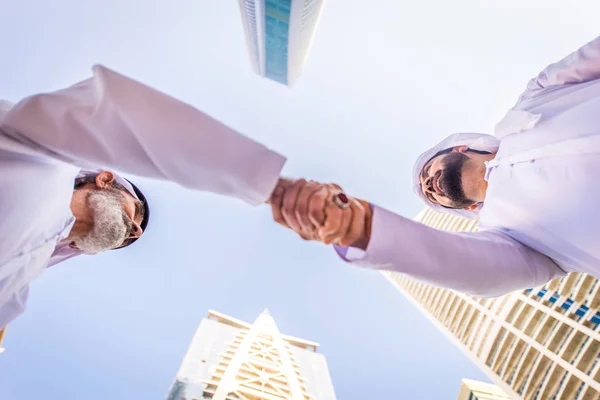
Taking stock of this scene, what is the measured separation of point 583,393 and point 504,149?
115ft

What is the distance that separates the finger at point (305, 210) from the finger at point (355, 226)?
5.4 inches

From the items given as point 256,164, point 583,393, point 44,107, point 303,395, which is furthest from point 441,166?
point 583,393

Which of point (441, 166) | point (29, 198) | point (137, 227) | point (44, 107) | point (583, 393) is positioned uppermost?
point (441, 166)

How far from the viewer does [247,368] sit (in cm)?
3206

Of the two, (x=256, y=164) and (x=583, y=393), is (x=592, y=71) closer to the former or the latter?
(x=256, y=164)

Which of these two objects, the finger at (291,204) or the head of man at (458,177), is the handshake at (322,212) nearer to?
the finger at (291,204)

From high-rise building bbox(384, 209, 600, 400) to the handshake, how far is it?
112 ft

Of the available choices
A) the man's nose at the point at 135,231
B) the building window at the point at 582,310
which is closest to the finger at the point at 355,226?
the man's nose at the point at 135,231

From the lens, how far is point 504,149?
2.65 meters

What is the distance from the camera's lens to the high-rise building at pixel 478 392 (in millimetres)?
46812

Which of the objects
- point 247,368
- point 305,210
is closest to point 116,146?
point 305,210

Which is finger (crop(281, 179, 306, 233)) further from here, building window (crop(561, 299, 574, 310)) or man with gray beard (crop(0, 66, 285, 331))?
building window (crop(561, 299, 574, 310))

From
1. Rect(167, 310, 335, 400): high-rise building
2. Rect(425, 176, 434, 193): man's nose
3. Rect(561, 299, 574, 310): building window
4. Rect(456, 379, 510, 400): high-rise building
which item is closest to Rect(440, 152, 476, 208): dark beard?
Rect(425, 176, 434, 193): man's nose

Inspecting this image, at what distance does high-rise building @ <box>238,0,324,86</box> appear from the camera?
3020cm
